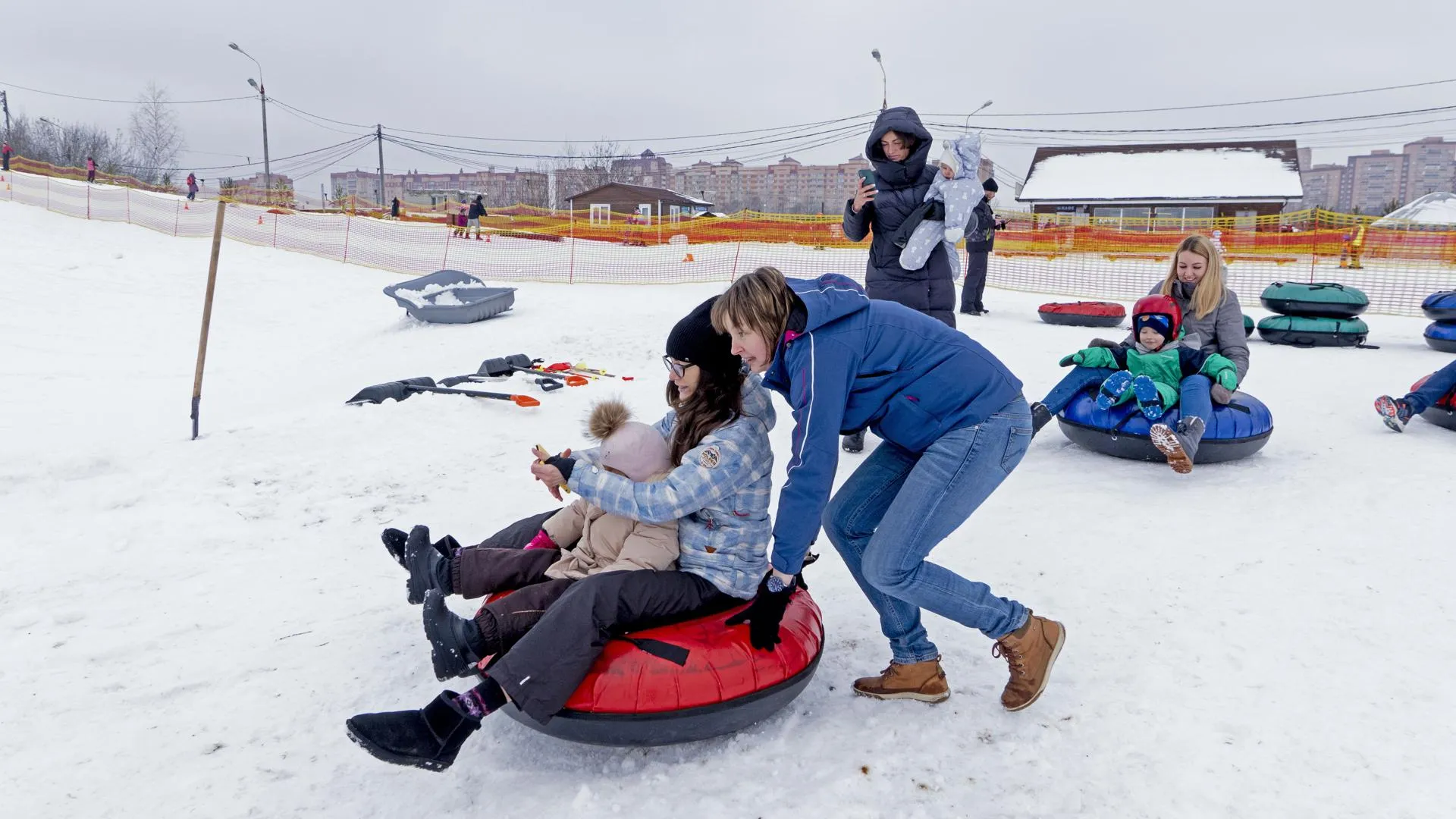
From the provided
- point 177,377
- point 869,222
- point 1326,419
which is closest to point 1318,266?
point 1326,419

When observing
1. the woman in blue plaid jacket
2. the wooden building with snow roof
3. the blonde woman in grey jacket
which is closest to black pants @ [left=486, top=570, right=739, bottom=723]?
the woman in blue plaid jacket

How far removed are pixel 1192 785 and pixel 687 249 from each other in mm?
17667

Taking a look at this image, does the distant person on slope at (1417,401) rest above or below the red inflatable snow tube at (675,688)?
above

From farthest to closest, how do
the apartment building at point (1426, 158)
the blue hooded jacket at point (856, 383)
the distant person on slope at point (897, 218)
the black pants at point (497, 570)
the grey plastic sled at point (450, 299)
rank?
1. the apartment building at point (1426, 158)
2. the grey plastic sled at point (450, 299)
3. the distant person on slope at point (897, 218)
4. the black pants at point (497, 570)
5. the blue hooded jacket at point (856, 383)

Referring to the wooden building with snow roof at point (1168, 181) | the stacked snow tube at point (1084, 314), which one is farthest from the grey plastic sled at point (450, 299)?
the wooden building with snow roof at point (1168, 181)

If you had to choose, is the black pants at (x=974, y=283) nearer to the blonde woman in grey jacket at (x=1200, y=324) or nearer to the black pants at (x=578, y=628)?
the blonde woman in grey jacket at (x=1200, y=324)

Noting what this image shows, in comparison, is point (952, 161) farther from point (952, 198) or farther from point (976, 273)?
point (976, 273)

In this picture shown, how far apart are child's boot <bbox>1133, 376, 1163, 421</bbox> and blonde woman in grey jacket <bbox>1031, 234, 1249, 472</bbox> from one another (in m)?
0.13

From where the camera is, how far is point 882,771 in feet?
8.64

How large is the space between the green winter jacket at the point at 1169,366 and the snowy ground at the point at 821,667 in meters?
0.54

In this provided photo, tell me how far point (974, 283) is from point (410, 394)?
797 cm

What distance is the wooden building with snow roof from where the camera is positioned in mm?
34750

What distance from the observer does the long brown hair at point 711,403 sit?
286 centimetres

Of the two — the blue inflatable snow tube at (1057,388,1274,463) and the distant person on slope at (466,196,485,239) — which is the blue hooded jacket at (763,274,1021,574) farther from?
the distant person on slope at (466,196,485,239)
